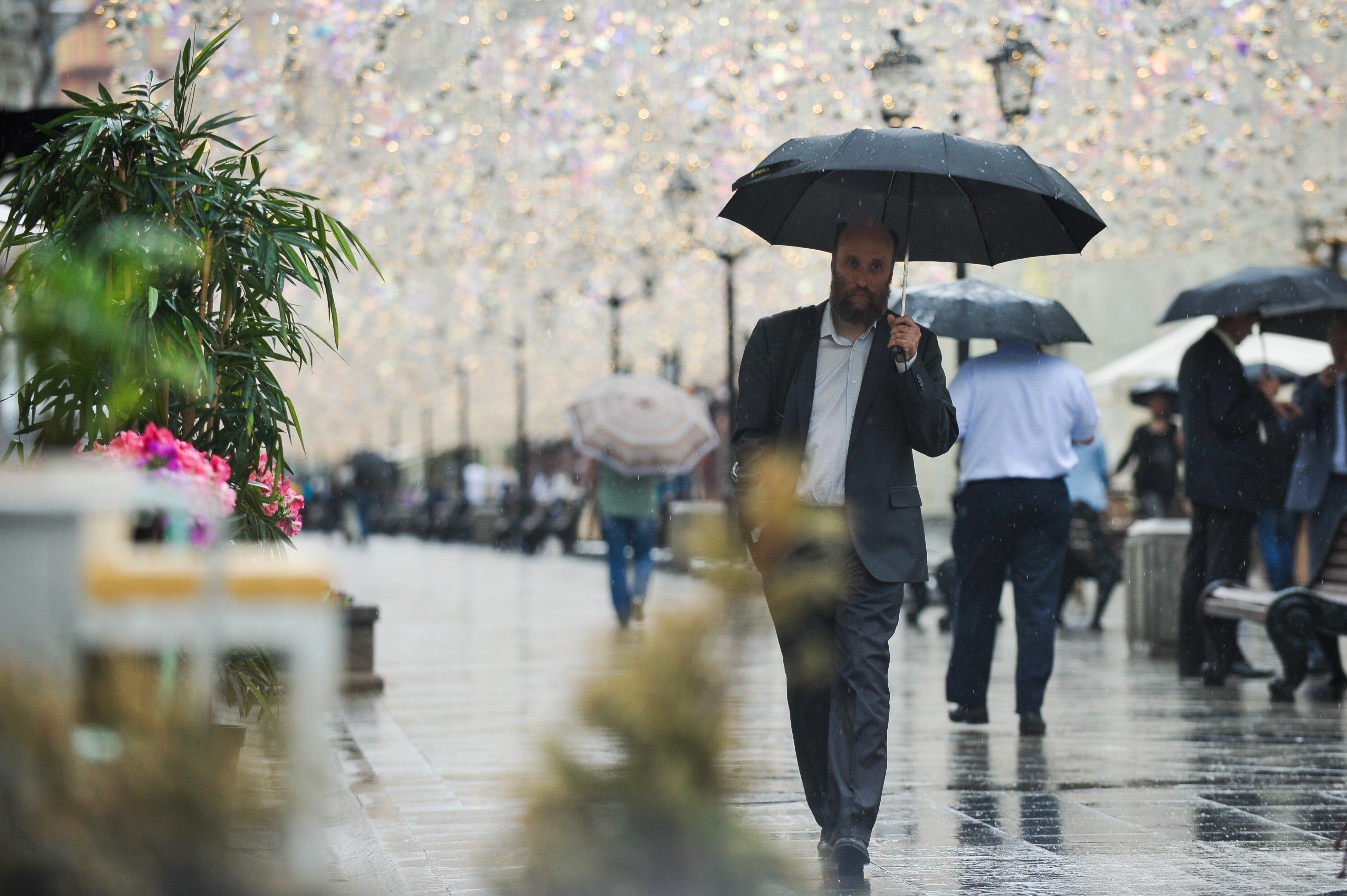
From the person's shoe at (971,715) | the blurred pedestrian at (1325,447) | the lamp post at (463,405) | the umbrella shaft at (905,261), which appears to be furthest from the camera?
the lamp post at (463,405)

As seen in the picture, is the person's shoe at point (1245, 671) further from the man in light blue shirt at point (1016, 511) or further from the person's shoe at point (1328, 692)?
the man in light blue shirt at point (1016, 511)

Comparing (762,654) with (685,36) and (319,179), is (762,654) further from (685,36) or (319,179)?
(319,179)

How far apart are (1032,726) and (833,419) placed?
3.42m

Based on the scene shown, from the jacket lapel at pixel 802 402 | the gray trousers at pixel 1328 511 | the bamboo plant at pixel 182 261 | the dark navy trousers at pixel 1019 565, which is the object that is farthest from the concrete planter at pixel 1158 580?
the bamboo plant at pixel 182 261

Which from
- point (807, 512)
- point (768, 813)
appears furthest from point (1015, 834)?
point (807, 512)

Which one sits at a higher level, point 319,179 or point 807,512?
point 319,179

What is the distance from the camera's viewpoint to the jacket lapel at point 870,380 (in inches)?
200

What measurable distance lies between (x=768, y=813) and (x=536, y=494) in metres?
36.4

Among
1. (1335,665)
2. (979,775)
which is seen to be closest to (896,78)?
(1335,665)

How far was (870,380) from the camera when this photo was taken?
16.7ft

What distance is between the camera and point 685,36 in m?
17.1

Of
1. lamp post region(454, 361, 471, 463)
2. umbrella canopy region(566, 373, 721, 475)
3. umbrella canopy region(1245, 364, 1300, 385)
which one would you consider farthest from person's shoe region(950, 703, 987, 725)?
lamp post region(454, 361, 471, 463)

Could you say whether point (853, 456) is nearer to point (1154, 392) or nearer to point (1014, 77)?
point (1014, 77)

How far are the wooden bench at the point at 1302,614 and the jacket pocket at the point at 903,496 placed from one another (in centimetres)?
484
